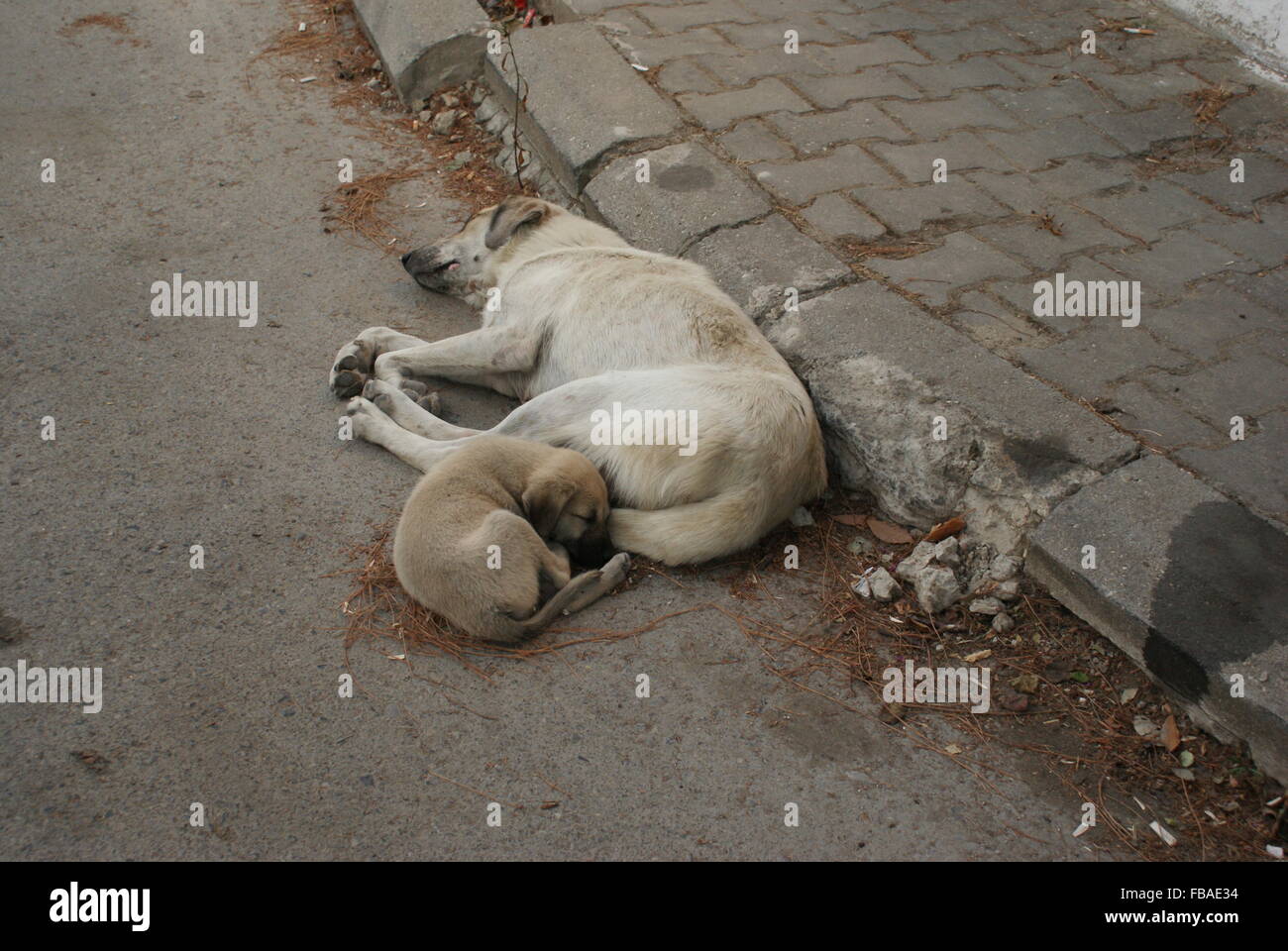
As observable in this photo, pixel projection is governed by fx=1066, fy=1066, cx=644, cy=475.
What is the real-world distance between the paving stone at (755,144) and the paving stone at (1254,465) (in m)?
2.32

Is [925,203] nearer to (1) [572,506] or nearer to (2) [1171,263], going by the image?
(2) [1171,263]

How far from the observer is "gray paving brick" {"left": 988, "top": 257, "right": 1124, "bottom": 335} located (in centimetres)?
395

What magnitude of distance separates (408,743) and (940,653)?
5.06ft

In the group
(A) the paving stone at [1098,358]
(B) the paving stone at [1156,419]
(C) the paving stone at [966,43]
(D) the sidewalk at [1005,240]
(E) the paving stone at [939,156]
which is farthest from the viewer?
(C) the paving stone at [966,43]

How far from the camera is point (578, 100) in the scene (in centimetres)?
521

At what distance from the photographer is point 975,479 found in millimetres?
3348

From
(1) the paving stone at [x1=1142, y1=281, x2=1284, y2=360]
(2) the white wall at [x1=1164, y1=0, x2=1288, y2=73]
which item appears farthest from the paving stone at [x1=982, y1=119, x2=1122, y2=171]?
(2) the white wall at [x1=1164, y1=0, x2=1288, y2=73]

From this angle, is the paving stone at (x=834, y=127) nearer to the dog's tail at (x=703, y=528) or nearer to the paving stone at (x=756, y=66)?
the paving stone at (x=756, y=66)

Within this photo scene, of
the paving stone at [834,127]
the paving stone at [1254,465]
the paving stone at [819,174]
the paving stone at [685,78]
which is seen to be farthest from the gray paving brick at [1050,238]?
the paving stone at [685,78]

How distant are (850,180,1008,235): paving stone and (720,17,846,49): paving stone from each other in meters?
1.52

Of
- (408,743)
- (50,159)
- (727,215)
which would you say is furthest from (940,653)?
(50,159)

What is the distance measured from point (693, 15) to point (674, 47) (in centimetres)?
47

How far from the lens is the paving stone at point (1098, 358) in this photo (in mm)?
3646

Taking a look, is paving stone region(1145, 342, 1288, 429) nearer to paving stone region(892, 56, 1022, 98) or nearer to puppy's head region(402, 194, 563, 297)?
paving stone region(892, 56, 1022, 98)
